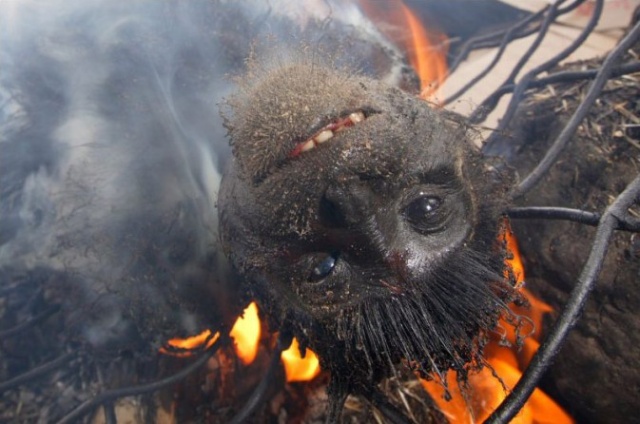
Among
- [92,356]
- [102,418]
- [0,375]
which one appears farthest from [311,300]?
[0,375]

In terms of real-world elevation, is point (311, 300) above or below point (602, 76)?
below

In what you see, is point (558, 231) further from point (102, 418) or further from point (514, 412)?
point (102, 418)

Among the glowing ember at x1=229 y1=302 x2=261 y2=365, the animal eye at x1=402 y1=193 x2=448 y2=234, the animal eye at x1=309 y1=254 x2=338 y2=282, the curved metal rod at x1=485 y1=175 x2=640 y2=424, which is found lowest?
the glowing ember at x1=229 y1=302 x2=261 y2=365

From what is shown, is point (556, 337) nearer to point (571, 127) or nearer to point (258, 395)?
point (571, 127)

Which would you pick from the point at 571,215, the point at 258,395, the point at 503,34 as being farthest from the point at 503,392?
the point at 503,34

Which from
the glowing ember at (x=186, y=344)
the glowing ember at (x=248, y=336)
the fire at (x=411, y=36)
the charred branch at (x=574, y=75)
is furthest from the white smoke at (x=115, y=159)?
the fire at (x=411, y=36)

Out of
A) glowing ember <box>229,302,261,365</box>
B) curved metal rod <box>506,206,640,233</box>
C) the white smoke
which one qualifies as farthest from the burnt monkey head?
glowing ember <box>229,302,261,365</box>

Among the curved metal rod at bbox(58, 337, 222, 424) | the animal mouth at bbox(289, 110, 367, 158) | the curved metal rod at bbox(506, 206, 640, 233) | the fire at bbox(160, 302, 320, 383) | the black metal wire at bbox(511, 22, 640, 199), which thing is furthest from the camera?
the fire at bbox(160, 302, 320, 383)

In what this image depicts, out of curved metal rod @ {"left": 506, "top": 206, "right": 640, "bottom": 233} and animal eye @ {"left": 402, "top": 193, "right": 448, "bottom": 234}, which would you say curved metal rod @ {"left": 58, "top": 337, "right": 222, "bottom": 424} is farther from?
curved metal rod @ {"left": 506, "top": 206, "right": 640, "bottom": 233}
